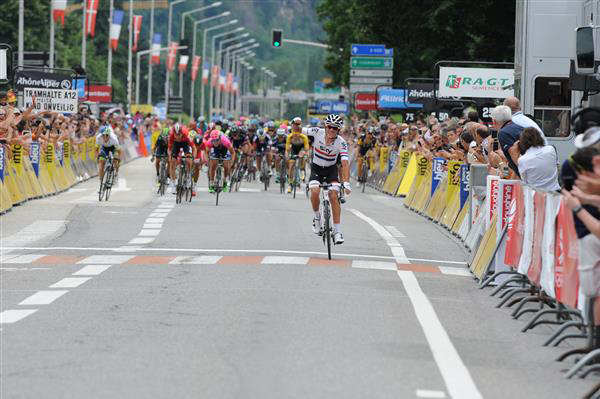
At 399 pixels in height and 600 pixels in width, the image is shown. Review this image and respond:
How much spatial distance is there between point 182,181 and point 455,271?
14.6 meters

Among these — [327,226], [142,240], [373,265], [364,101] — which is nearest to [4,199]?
[142,240]

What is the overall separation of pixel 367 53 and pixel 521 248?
42.5 meters

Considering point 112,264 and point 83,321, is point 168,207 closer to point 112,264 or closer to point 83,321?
point 112,264

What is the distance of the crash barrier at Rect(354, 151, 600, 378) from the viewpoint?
10.3 metres

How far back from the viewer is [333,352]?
1010 cm

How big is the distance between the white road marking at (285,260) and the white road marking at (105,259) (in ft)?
5.46

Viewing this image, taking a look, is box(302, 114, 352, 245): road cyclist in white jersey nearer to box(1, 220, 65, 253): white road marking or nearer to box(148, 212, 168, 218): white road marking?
box(1, 220, 65, 253): white road marking

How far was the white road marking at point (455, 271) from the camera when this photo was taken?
56.4 feet

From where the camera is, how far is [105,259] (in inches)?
701

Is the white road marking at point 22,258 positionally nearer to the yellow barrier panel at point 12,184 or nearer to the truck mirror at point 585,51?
the truck mirror at point 585,51

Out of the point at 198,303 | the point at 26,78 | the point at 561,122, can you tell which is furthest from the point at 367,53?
the point at 198,303

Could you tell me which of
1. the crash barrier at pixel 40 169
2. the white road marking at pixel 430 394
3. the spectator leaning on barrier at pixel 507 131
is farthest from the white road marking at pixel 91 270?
the crash barrier at pixel 40 169

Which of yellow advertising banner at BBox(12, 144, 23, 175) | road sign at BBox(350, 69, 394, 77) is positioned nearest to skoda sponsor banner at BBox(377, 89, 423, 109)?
road sign at BBox(350, 69, 394, 77)

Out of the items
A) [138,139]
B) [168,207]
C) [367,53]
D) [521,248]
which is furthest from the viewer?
[138,139]
